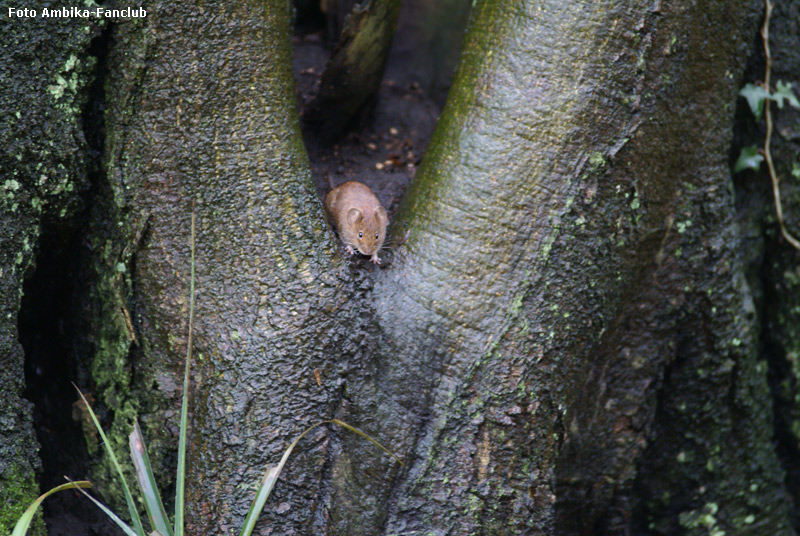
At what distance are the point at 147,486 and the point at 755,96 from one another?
9.40 ft

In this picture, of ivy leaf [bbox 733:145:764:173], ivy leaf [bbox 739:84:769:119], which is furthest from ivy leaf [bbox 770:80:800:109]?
ivy leaf [bbox 733:145:764:173]

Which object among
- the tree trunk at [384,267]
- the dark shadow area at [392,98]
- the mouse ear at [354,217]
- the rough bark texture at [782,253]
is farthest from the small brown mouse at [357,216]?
the rough bark texture at [782,253]

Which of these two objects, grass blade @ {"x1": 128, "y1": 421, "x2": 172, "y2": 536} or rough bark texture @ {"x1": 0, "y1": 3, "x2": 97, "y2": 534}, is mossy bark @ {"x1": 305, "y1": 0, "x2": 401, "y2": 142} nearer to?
rough bark texture @ {"x1": 0, "y1": 3, "x2": 97, "y2": 534}

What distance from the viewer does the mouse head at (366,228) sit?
283 centimetres

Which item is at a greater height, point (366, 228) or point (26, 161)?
point (366, 228)

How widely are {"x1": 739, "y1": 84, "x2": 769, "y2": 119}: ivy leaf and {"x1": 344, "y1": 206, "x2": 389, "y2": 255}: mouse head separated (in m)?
1.67

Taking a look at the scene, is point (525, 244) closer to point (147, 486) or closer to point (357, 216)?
point (357, 216)

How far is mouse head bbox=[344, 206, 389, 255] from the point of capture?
283 cm

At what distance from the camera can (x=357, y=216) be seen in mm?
2895

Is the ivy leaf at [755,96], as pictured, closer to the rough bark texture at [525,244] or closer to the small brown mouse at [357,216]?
the rough bark texture at [525,244]

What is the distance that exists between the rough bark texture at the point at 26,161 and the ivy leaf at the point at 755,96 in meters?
2.64

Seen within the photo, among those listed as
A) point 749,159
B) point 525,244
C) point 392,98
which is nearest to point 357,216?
point 525,244

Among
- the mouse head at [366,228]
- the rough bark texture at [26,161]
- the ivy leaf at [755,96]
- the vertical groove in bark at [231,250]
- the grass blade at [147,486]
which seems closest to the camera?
the grass blade at [147,486]

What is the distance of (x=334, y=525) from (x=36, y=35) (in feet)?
6.28
